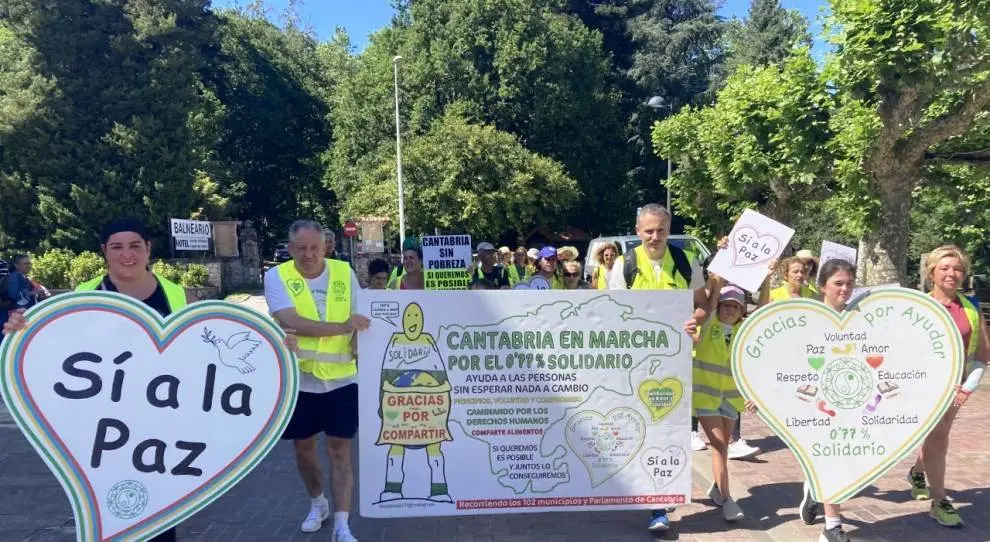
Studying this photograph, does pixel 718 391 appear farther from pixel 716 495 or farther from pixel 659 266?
Result: pixel 659 266

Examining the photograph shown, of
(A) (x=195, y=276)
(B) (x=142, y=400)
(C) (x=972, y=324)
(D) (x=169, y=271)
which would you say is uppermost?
(D) (x=169, y=271)

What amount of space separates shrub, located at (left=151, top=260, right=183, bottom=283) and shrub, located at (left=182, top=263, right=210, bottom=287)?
18cm

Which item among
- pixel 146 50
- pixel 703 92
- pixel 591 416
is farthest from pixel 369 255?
pixel 591 416

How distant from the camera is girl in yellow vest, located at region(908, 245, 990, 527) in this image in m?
4.06

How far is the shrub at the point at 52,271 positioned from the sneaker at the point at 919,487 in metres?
20.9

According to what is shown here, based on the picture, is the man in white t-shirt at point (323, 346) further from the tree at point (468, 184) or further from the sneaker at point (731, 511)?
the tree at point (468, 184)

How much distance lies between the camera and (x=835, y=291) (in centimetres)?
388

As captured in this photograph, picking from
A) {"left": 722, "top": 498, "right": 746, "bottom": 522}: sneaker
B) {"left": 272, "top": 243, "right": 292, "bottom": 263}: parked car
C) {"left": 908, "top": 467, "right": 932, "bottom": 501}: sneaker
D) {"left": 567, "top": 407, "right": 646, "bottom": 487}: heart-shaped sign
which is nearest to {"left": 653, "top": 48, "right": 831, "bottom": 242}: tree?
{"left": 908, "top": 467, "right": 932, "bottom": 501}: sneaker

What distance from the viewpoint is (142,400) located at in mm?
3236

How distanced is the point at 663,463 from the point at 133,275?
3019 mm

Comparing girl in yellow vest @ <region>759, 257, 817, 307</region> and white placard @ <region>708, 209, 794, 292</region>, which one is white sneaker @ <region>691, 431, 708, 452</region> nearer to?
girl in yellow vest @ <region>759, 257, 817, 307</region>

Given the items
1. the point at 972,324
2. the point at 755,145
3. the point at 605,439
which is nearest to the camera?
the point at 605,439

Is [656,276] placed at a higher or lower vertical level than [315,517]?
higher

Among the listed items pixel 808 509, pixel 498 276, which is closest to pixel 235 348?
A: pixel 808 509
